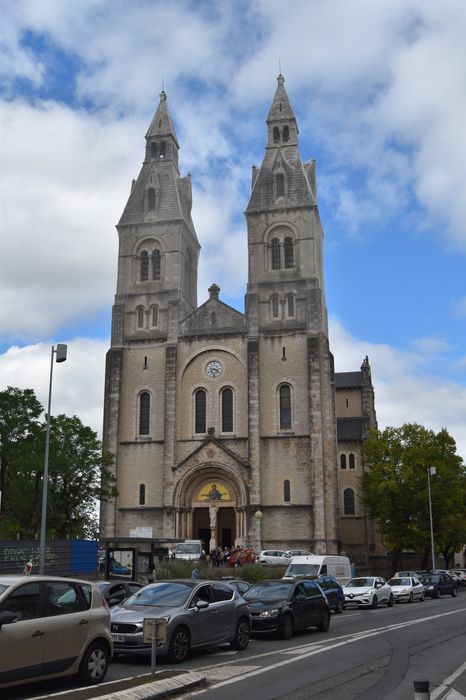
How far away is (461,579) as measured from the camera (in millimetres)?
50312

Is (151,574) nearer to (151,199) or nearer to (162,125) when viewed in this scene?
(151,199)

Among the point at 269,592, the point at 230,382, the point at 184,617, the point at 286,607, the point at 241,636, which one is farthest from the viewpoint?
the point at 230,382

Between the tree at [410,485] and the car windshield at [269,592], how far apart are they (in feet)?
100

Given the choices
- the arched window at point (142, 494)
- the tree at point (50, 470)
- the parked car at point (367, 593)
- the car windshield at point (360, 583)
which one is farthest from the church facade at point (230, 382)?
the car windshield at point (360, 583)

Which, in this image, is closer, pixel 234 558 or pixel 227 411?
pixel 234 558

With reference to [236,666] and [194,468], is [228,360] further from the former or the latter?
[236,666]

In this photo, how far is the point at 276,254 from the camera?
5456 cm

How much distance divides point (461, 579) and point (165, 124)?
41.3m

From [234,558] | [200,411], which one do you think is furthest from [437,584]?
[200,411]

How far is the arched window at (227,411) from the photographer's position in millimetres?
50969

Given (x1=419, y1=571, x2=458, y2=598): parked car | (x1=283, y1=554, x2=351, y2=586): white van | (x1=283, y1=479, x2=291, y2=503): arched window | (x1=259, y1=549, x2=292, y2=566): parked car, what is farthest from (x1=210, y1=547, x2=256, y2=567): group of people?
(x1=419, y1=571, x2=458, y2=598): parked car

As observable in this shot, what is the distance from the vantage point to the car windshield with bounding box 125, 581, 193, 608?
14.4 m

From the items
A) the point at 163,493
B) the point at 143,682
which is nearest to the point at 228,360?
the point at 163,493

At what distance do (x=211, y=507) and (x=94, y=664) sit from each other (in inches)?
1515
